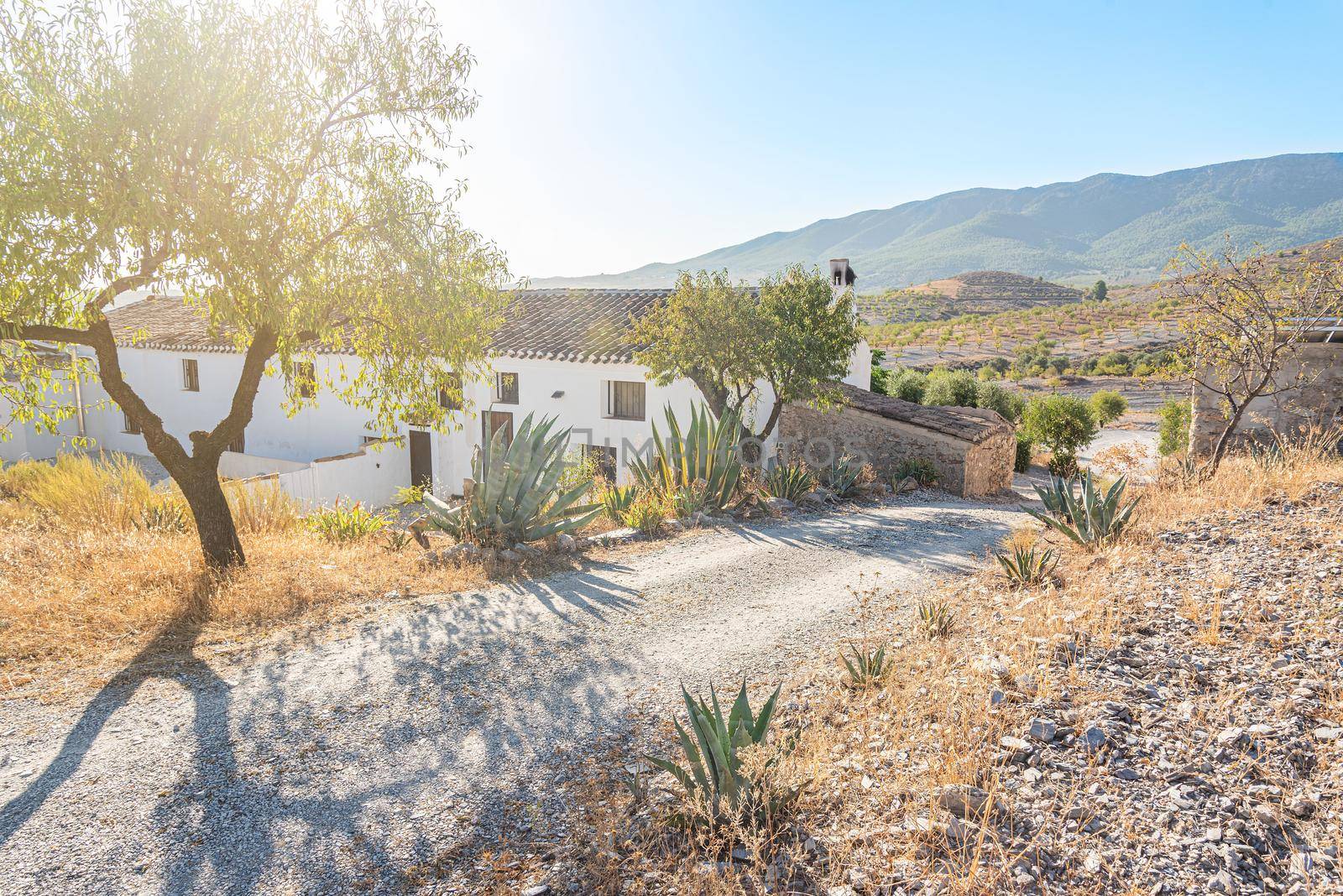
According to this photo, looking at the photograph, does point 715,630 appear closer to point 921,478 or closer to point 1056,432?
point 921,478

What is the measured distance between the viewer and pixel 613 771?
370 cm

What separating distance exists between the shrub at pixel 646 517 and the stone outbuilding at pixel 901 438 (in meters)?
5.54

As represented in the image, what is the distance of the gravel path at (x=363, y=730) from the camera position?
305 centimetres

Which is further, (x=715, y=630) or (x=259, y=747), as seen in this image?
(x=715, y=630)

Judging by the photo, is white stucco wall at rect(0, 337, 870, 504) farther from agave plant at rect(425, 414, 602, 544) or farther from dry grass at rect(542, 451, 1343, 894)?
dry grass at rect(542, 451, 1343, 894)

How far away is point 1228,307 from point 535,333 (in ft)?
46.2

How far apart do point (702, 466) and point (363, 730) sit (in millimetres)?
7171

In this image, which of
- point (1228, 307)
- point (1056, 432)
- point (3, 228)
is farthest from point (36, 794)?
point (1056, 432)

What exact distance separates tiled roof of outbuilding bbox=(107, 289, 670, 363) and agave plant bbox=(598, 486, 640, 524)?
547 cm

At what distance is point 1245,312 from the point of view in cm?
973

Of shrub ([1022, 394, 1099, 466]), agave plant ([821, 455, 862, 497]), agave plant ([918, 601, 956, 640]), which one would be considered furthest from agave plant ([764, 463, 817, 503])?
shrub ([1022, 394, 1099, 466])

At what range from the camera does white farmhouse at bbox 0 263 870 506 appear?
1617 cm

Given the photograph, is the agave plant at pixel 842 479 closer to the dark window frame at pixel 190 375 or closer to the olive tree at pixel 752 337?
the olive tree at pixel 752 337

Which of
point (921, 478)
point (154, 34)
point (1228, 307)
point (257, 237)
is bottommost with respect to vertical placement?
point (921, 478)
